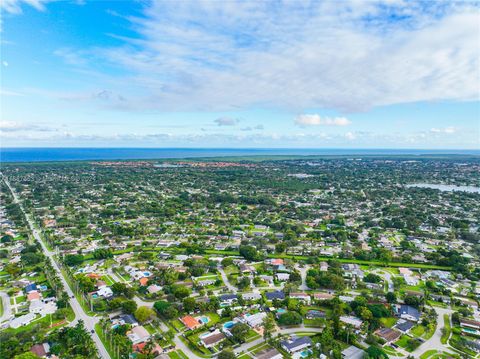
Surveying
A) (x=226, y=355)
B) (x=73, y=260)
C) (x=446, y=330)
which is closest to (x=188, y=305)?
(x=226, y=355)

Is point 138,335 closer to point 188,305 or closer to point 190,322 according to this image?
point 190,322

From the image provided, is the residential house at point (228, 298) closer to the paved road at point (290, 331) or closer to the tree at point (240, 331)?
the tree at point (240, 331)

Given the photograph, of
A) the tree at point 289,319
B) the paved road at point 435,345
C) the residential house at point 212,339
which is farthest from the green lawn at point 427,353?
the residential house at point 212,339

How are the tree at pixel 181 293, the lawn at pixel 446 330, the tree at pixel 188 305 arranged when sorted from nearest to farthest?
1. the lawn at pixel 446 330
2. the tree at pixel 188 305
3. the tree at pixel 181 293

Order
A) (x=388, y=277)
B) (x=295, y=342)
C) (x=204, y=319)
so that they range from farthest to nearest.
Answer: (x=388, y=277)
(x=204, y=319)
(x=295, y=342)

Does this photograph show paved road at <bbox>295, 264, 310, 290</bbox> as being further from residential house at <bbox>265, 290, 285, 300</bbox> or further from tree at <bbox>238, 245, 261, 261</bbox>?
tree at <bbox>238, 245, 261, 261</bbox>

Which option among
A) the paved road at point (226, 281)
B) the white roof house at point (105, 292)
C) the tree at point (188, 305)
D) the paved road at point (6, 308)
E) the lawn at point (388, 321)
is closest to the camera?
the lawn at point (388, 321)

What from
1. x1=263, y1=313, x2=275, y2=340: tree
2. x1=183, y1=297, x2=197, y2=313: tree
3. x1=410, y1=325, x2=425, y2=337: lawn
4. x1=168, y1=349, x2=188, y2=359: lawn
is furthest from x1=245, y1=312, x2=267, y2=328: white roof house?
x1=410, y1=325, x2=425, y2=337: lawn
